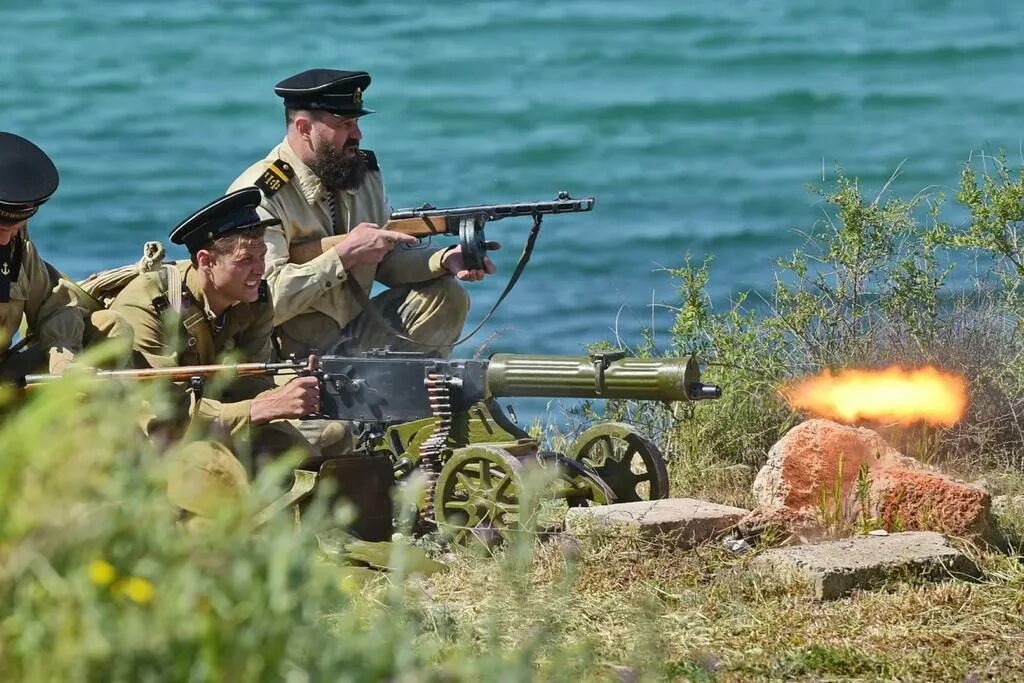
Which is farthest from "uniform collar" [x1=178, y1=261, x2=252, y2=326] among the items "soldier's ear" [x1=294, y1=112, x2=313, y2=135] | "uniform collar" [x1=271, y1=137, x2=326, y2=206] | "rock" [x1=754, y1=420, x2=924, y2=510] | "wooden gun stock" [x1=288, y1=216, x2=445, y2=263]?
"rock" [x1=754, y1=420, x2=924, y2=510]

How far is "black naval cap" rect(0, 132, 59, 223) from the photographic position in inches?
266

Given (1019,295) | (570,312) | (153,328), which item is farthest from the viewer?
(570,312)

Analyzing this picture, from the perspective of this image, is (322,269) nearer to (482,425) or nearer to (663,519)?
(482,425)

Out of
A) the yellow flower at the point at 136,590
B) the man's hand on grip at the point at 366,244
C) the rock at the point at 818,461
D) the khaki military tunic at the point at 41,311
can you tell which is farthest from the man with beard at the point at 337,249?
the yellow flower at the point at 136,590

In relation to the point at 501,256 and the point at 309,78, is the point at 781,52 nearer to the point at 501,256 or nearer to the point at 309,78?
the point at 501,256

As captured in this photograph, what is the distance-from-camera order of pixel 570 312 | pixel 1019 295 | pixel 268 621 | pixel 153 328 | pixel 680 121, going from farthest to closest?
pixel 680 121 < pixel 570 312 < pixel 1019 295 < pixel 153 328 < pixel 268 621

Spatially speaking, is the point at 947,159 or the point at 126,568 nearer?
the point at 126,568

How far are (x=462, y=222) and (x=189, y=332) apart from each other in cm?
162

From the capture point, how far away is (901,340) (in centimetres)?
901

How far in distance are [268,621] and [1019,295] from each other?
23.0ft

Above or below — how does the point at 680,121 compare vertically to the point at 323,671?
above

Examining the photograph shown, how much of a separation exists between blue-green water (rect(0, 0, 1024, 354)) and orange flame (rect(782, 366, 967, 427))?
526 inches

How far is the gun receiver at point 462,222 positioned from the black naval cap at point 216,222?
1164mm

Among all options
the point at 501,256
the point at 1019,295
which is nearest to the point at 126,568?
the point at 1019,295
